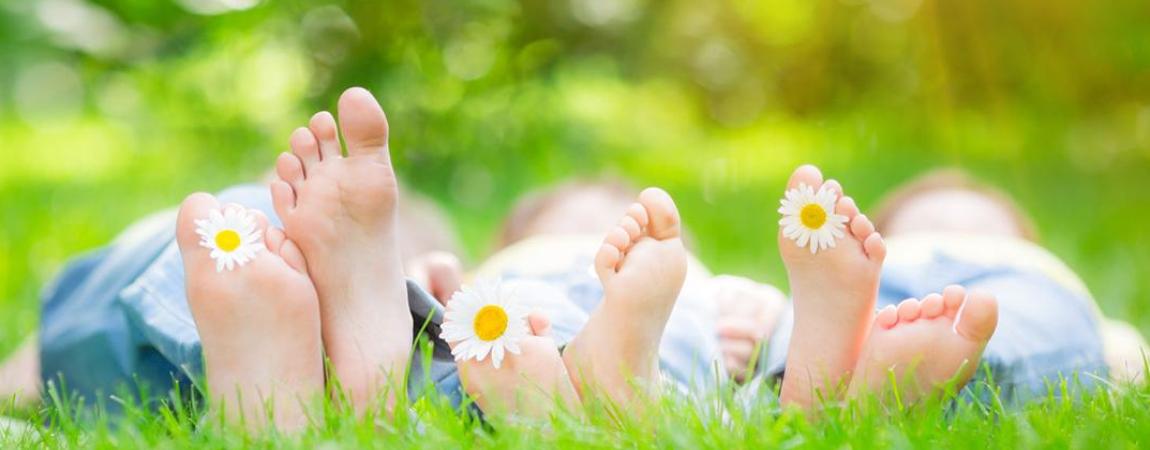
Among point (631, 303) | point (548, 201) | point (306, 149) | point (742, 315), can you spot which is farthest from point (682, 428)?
point (548, 201)

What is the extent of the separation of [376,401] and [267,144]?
288 cm

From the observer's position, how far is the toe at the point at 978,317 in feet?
3.89

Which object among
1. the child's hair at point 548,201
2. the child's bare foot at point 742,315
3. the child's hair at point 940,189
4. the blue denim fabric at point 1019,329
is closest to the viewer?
the blue denim fabric at point 1019,329

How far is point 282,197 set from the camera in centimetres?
126

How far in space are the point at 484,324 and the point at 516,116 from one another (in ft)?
9.46

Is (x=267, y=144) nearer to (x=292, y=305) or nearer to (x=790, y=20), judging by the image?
(x=292, y=305)

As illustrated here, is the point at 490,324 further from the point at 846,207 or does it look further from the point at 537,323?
the point at 846,207

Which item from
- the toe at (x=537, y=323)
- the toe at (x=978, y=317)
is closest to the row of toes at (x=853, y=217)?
the toe at (x=978, y=317)

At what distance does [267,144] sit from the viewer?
3.94 metres

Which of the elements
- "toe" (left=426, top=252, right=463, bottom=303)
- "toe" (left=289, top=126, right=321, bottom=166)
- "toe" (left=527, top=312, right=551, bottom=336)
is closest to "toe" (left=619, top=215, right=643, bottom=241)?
"toe" (left=527, top=312, right=551, bottom=336)

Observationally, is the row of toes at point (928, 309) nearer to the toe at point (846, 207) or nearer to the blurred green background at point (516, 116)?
the toe at point (846, 207)

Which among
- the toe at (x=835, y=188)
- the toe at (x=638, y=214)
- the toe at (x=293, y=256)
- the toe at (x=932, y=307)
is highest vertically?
the toe at (x=835, y=188)

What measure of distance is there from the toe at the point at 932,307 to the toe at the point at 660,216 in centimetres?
25

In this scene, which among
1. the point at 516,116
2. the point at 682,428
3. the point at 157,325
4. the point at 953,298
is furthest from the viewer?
the point at 516,116
